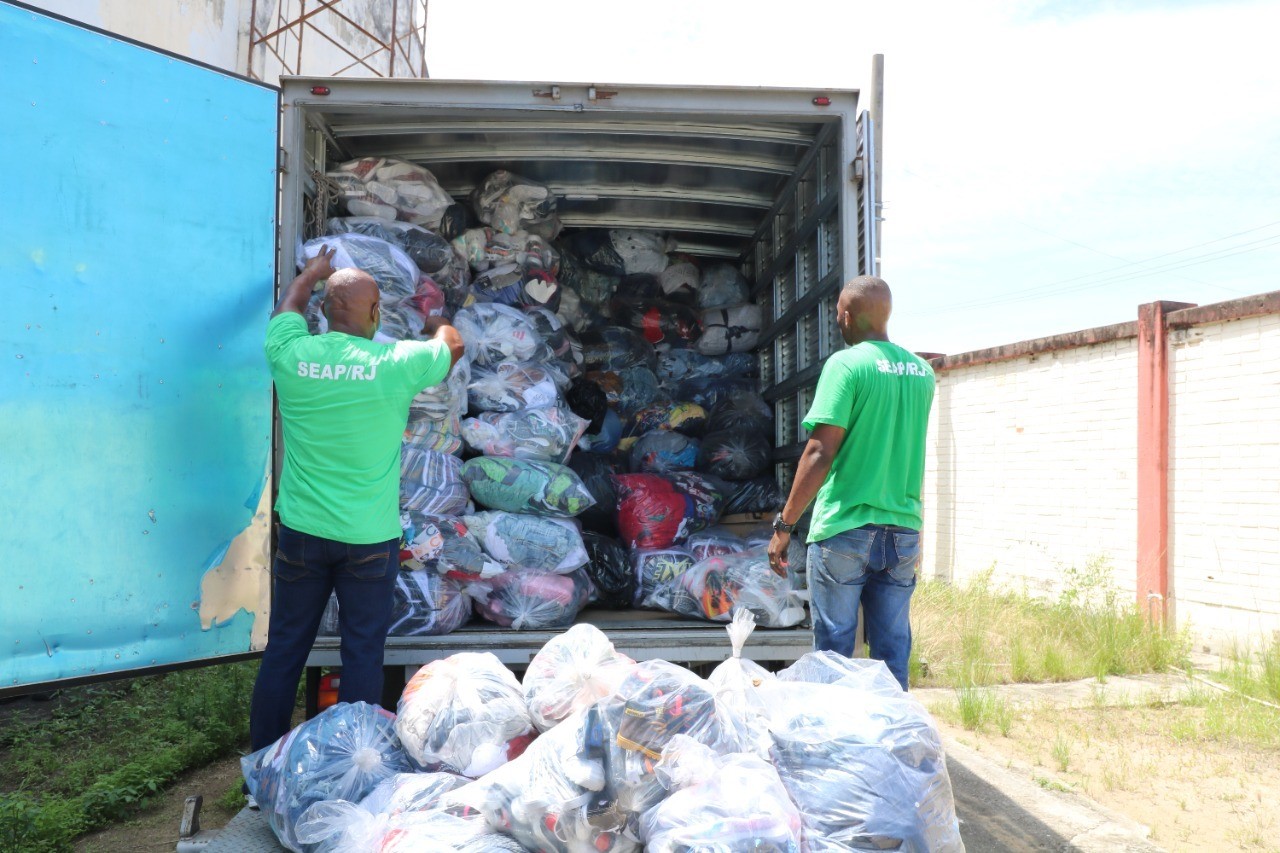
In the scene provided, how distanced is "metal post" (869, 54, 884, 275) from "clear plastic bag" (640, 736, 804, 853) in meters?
2.14

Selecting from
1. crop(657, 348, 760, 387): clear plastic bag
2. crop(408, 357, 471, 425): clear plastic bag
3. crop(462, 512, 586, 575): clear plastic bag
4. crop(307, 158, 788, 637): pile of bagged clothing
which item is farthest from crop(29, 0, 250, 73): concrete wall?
crop(462, 512, 586, 575): clear plastic bag

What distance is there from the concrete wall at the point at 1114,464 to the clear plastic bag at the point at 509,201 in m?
4.51

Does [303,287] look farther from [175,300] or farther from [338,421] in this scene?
[338,421]

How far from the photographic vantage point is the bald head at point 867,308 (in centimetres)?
319

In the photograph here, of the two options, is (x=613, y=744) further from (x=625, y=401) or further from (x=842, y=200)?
(x=625, y=401)

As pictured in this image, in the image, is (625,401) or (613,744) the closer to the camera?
(613,744)

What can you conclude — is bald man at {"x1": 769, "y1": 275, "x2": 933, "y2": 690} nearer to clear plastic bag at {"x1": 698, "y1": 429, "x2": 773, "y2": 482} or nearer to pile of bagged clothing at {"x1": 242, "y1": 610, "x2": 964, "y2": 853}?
pile of bagged clothing at {"x1": 242, "y1": 610, "x2": 964, "y2": 853}

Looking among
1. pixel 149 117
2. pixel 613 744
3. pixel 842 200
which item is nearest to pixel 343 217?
pixel 149 117

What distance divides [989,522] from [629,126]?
5.97 metres

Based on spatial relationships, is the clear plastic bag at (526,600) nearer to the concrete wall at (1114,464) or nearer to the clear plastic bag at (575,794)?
the clear plastic bag at (575,794)

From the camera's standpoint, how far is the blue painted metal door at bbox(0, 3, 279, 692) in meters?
2.72

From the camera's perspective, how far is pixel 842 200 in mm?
3732

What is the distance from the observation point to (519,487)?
3980 millimetres

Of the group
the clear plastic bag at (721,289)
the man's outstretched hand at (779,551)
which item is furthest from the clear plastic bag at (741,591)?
the clear plastic bag at (721,289)
